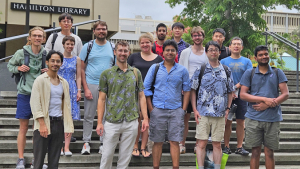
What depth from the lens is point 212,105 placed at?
4.95m

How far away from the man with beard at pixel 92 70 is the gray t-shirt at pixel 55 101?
3.82 ft

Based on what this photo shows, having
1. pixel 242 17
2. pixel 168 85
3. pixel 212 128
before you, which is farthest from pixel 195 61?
pixel 242 17

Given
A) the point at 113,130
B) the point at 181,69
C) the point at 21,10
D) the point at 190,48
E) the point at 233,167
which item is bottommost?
the point at 233,167

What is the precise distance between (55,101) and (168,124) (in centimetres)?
164

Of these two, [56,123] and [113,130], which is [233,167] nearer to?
[113,130]

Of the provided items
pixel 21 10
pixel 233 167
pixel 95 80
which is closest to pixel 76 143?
pixel 95 80

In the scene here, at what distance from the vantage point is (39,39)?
16.5 ft

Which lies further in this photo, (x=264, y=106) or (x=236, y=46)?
(x=236, y=46)

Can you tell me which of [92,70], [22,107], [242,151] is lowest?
[242,151]

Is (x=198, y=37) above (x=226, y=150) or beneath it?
above

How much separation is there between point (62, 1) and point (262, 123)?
44.3 feet

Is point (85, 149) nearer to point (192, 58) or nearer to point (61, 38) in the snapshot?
point (61, 38)

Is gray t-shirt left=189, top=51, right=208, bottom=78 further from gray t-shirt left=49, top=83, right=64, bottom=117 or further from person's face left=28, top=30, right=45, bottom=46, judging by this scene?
person's face left=28, top=30, right=45, bottom=46

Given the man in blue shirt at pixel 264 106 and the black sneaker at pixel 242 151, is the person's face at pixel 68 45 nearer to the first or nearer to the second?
the man in blue shirt at pixel 264 106
